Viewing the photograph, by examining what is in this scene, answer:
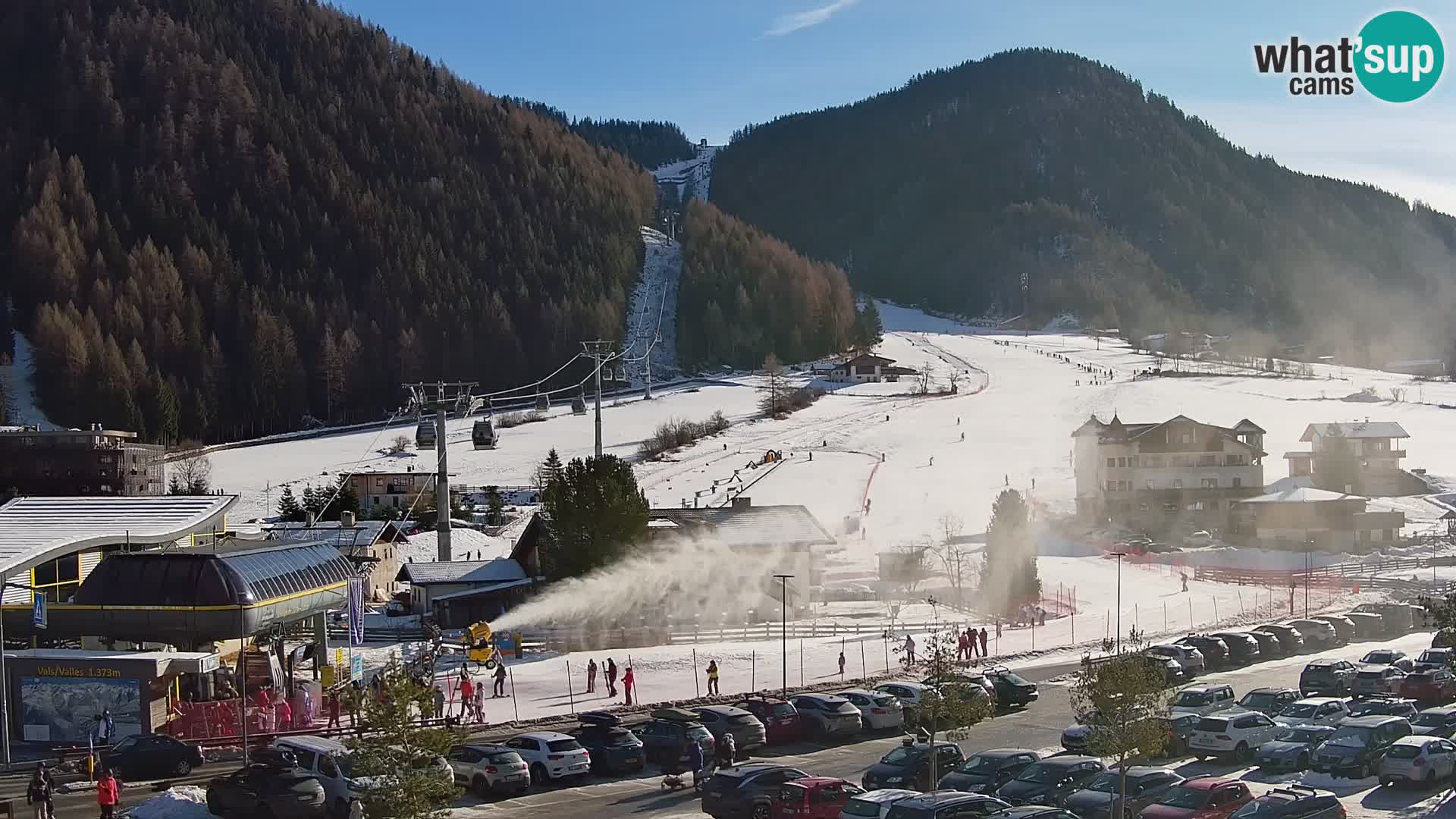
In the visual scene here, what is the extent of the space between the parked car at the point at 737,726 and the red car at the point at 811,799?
5.60m

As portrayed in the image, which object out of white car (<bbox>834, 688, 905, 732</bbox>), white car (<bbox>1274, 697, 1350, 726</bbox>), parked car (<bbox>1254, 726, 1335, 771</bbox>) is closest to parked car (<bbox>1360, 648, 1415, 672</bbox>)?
white car (<bbox>1274, 697, 1350, 726</bbox>)

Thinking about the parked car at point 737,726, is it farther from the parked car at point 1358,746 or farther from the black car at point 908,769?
the parked car at point 1358,746

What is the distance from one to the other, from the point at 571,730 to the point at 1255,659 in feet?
65.0

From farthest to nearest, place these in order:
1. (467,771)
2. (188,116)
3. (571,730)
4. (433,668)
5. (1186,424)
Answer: (188,116) → (1186,424) → (433,668) → (571,730) → (467,771)

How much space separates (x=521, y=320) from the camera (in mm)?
170000

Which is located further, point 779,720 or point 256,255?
point 256,255

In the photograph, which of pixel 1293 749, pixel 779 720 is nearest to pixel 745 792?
pixel 779 720

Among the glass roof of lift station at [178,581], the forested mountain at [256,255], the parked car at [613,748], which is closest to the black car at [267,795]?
the parked car at [613,748]

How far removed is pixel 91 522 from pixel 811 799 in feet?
80.5

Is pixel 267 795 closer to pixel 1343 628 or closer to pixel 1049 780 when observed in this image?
→ pixel 1049 780

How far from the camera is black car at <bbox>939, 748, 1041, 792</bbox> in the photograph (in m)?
23.3

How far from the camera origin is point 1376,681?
31.5 meters

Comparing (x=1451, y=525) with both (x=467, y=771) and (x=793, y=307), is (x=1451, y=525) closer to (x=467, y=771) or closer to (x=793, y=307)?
(x=467, y=771)

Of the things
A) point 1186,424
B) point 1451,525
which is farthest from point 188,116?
point 1451,525
